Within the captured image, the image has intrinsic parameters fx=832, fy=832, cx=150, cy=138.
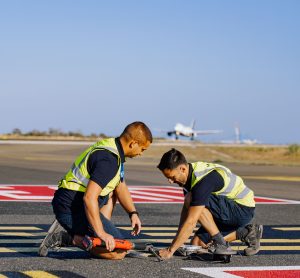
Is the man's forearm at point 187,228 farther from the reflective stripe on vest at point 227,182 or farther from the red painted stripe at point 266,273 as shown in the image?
the red painted stripe at point 266,273

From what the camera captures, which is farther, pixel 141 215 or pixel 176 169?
pixel 141 215

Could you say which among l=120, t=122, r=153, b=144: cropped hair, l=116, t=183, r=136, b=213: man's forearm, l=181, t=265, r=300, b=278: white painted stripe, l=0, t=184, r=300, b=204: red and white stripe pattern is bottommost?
l=0, t=184, r=300, b=204: red and white stripe pattern

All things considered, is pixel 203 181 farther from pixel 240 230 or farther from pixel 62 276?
pixel 62 276

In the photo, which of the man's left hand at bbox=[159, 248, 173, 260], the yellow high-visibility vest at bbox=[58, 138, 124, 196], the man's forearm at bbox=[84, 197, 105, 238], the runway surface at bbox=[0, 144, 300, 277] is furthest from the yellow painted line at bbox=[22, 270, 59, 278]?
the man's left hand at bbox=[159, 248, 173, 260]

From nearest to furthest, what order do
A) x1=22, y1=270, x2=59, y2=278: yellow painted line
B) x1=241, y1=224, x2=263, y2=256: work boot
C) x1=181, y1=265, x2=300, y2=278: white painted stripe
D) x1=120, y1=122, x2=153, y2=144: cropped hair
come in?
x1=22, y1=270, x2=59, y2=278: yellow painted line < x1=181, y1=265, x2=300, y2=278: white painted stripe < x1=120, y1=122, x2=153, y2=144: cropped hair < x1=241, y1=224, x2=263, y2=256: work boot

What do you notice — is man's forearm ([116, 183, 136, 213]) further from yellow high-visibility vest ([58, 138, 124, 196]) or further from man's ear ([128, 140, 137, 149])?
man's ear ([128, 140, 137, 149])

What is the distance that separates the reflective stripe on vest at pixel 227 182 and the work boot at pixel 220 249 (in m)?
0.65

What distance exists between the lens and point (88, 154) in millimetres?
9164

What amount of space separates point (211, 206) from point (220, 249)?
64cm

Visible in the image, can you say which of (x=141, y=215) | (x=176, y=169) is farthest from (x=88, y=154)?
(x=141, y=215)

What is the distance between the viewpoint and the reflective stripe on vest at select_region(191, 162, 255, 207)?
9.32m

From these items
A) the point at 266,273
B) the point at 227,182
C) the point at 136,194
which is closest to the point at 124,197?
the point at 227,182

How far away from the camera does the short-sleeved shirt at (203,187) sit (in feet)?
30.0

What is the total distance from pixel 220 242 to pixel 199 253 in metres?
0.27
